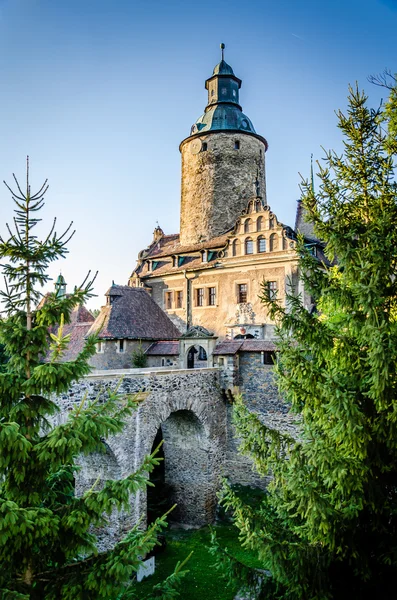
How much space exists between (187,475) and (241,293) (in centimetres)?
941

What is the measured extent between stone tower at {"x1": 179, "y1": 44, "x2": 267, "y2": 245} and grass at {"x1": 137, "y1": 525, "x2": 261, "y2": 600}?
52.4 feet

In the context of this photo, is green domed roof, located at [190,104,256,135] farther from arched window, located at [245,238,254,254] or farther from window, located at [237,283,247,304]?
window, located at [237,283,247,304]

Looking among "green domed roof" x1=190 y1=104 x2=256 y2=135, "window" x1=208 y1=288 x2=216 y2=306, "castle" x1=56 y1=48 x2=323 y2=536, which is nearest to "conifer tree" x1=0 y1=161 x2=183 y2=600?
"castle" x1=56 y1=48 x2=323 y2=536

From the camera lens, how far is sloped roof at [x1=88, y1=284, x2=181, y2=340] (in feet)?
64.7

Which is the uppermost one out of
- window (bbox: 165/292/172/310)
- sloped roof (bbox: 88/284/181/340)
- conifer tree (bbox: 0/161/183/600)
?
window (bbox: 165/292/172/310)

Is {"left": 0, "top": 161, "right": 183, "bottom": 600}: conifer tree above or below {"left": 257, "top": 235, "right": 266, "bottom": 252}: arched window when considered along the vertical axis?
below

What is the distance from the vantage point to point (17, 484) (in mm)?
4641

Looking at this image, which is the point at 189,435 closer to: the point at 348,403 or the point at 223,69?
the point at 348,403

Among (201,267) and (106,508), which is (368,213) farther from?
(201,267)

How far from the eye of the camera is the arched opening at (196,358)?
764 inches

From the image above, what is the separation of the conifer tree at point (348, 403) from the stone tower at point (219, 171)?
1911 cm

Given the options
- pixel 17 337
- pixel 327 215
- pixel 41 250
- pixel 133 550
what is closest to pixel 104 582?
pixel 133 550

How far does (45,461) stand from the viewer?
15.5 feet

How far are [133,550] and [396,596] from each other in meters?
3.75
